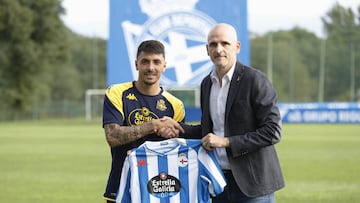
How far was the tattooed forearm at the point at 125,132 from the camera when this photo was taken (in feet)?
17.0

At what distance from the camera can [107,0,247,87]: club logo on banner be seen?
87.4 feet

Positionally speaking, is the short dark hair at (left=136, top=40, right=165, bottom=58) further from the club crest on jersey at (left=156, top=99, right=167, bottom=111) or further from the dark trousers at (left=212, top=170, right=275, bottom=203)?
the dark trousers at (left=212, top=170, right=275, bottom=203)

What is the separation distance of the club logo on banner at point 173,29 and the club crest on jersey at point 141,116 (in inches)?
837

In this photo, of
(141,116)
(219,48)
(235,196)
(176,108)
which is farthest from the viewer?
(176,108)

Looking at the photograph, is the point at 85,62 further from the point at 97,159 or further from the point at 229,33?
the point at 229,33

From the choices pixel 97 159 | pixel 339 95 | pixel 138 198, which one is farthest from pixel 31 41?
pixel 138 198

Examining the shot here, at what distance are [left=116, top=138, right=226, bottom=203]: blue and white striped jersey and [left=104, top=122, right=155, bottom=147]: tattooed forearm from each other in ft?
0.28

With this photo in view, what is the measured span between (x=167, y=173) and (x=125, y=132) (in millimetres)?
387

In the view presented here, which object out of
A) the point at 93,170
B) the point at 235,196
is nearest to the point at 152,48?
the point at 235,196

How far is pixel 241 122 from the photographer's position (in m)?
4.80

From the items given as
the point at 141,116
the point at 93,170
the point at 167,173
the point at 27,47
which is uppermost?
the point at 27,47

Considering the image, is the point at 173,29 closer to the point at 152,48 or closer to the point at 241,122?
the point at 152,48

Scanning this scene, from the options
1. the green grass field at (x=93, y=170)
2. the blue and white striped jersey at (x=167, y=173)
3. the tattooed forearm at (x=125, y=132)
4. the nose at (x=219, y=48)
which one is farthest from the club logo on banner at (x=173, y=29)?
the nose at (x=219, y=48)

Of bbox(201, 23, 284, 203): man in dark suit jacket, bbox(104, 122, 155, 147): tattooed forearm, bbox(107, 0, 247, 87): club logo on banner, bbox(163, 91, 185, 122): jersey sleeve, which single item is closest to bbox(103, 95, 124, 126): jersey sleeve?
bbox(104, 122, 155, 147): tattooed forearm
